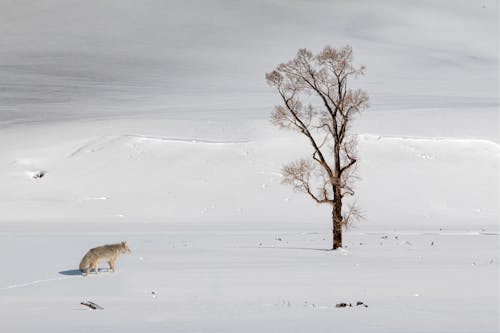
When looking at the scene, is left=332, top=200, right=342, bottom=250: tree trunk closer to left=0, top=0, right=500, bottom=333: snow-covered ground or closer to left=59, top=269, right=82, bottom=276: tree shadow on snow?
left=0, top=0, right=500, bottom=333: snow-covered ground

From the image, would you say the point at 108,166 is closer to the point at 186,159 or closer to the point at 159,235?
the point at 186,159

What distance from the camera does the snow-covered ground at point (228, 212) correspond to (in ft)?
52.5

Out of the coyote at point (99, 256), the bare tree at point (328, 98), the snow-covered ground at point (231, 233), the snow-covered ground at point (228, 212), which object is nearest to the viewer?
the snow-covered ground at point (231, 233)

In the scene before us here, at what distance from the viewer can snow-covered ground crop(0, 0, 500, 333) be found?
1599cm

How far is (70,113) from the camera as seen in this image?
98938 mm

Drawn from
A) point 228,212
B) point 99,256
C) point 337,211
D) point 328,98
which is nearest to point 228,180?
point 228,212

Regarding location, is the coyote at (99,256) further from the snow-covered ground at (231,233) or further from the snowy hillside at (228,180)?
the snowy hillside at (228,180)

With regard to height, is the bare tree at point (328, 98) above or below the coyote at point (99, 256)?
above

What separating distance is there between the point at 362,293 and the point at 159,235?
921 inches

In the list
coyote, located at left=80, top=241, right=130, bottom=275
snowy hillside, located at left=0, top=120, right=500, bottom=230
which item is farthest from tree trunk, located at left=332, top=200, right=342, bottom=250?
snowy hillside, located at left=0, top=120, right=500, bottom=230

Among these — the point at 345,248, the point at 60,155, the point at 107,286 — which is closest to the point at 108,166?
the point at 60,155

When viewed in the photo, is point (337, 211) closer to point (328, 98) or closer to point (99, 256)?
point (328, 98)

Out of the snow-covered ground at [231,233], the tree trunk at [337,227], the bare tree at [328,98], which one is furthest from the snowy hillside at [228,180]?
the bare tree at [328,98]

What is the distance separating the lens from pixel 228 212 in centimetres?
5769
